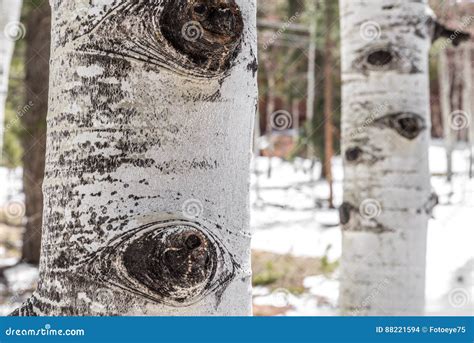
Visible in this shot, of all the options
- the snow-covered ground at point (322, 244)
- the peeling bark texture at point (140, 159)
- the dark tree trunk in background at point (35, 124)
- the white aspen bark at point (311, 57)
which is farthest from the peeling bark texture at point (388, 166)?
the white aspen bark at point (311, 57)

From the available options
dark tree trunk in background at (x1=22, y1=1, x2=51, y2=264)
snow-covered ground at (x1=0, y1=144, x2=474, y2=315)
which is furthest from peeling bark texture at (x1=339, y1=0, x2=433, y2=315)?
dark tree trunk in background at (x1=22, y1=1, x2=51, y2=264)

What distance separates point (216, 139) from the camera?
2.73 feet

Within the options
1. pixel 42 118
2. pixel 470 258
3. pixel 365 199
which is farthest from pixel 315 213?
pixel 365 199

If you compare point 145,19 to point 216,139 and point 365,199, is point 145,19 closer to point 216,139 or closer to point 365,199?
point 216,139

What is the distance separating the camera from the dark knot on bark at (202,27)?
76 cm

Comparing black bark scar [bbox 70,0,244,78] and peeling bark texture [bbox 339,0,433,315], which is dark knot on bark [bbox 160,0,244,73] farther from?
peeling bark texture [bbox 339,0,433,315]

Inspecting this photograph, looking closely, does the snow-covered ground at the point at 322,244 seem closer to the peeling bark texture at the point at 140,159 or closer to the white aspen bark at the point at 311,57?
the white aspen bark at the point at 311,57

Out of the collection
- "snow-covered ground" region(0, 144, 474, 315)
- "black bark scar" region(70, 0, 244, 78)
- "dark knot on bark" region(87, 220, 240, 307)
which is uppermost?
"black bark scar" region(70, 0, 244, 78)

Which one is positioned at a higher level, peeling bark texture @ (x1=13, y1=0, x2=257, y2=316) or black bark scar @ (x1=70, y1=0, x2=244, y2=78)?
black bark scar @ (x1=70, y1=0, x2=244, y2=78)

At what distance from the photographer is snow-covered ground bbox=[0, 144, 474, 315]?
534 centimetres

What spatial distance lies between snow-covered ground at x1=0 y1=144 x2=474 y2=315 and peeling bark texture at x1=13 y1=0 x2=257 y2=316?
83.1 inches

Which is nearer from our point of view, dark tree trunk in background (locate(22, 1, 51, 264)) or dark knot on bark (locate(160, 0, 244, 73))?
dark knot on bark (locate(160, 0, 244, 73))

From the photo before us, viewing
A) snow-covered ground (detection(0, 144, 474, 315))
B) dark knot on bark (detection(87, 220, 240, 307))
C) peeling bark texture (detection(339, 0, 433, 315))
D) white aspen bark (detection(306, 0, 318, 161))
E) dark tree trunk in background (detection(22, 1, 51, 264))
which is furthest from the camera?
white aspen bark (detection(306, 0, 318, 161))
